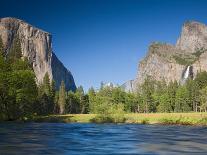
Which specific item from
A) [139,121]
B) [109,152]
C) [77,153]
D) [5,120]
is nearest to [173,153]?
[109,152]

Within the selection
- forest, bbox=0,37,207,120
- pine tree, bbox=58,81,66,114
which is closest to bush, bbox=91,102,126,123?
forest, bbox=0,37,207,120

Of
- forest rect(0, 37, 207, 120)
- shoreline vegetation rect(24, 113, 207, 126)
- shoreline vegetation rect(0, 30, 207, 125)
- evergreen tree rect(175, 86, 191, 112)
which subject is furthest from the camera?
evergreen tree rect(175, 86, 191, 112)

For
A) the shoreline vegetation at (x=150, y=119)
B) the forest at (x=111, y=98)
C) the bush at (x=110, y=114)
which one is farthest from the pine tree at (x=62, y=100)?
the bush at (x=110, y=114)

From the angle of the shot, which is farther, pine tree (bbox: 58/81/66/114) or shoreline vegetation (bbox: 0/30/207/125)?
pine tree (bbox: 58/81/66/114)

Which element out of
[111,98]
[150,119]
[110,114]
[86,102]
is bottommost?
[150,119]

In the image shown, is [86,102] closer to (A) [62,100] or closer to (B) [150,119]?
(A) [62,100]

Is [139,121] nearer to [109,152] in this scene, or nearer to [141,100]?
[109,152]

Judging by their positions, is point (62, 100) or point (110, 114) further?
point (62, 100)

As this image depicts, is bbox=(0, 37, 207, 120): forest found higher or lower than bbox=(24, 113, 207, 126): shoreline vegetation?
higher

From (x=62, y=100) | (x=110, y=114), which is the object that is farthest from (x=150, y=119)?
(x=62, y=100)

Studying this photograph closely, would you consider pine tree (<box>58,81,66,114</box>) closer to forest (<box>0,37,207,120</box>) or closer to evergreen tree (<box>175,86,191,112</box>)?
forest (<box>0,37,207,120</box>)

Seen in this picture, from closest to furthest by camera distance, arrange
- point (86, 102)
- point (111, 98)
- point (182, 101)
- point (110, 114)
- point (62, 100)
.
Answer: point (110, 114) → point (111, 98) → point (182, 101) → point (62, 100) → point (86, 102)

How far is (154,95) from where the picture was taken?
159m

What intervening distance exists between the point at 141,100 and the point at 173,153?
444 feet
